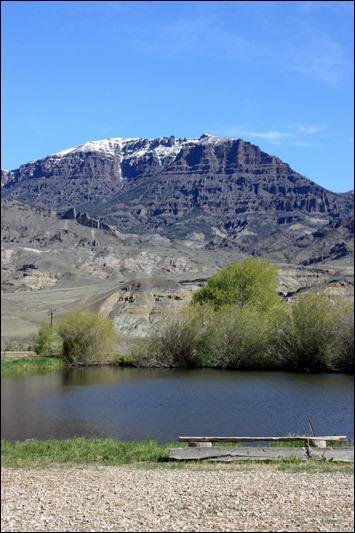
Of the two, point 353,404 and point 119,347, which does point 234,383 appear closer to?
point 353,404

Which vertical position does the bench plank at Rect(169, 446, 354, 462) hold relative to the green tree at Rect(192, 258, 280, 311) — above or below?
below

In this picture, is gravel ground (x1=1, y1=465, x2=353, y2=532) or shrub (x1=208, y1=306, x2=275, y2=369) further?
shrub (x1=208, y1=306, x2=275, y2=369)

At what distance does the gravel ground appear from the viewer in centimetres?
725

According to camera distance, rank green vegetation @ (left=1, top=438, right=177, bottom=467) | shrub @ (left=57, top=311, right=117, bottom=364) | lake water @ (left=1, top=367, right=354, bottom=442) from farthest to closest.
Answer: shrub @ (left=57, top=311, right=117, bottom=364) < lake water @ (left=1, top=367, right=354, bottom=442) < green vegetation @ (left=1, top=438, right=177, bottom=467)

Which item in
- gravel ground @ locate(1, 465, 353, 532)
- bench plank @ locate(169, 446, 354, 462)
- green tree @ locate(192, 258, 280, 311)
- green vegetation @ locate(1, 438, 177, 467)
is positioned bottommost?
green vegetation @ locate(1, 438, 177, 467)

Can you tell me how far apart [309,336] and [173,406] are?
1319 cm

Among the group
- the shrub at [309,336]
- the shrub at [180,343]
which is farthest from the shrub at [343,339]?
the shrub at [180,343]

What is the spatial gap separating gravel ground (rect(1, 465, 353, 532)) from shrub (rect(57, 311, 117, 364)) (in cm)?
2040

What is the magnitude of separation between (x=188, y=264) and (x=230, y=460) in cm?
11095

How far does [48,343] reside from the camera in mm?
32156

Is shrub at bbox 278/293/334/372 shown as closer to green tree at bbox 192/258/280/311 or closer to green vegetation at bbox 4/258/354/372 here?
green vegetation at bbox 4/258/354/372

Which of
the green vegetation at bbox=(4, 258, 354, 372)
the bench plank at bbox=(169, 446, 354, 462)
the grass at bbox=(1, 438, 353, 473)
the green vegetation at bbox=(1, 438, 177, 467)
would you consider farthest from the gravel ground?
the green vegetation at bbox=(4, 258, 354, 372)

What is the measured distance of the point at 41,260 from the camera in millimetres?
117188

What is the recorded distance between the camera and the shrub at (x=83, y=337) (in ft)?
102
